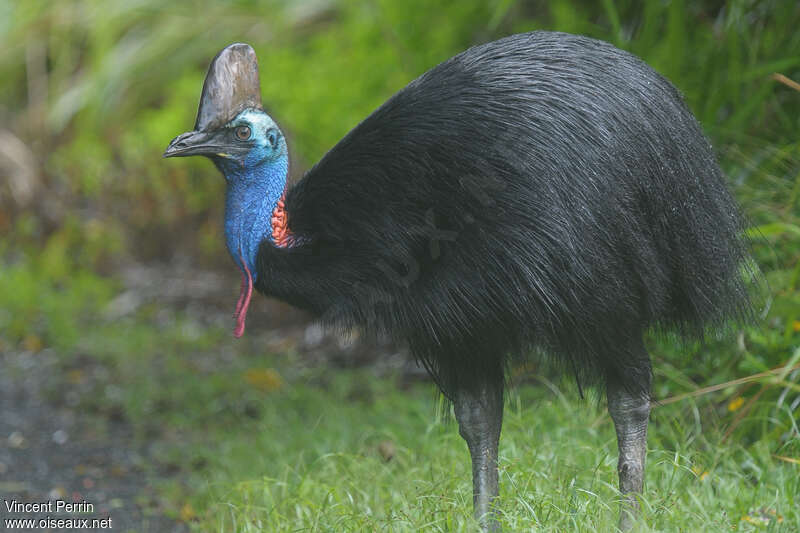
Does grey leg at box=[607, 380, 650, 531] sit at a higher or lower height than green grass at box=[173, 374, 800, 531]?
higher

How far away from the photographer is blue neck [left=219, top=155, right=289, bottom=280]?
8.79 ft

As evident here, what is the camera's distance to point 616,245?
253cm

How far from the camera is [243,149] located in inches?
106

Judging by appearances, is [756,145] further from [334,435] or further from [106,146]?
[106,146]

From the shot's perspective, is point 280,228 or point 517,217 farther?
point 280,228

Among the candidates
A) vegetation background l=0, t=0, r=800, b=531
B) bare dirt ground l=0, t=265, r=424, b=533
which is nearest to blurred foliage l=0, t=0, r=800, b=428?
vegetation background l=0, t=0, r=800, b=531

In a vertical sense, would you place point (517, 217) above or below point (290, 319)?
above

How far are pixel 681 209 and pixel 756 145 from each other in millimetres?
1395

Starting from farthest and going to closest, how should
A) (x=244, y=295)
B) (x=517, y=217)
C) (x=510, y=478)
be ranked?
(x=510, y=478) → (x=244, y=295) → (x=517, y=217)

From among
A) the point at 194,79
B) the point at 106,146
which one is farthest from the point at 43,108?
the point at 194,79

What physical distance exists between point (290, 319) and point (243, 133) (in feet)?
10.8

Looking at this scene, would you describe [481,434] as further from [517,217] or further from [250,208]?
[250,208]
